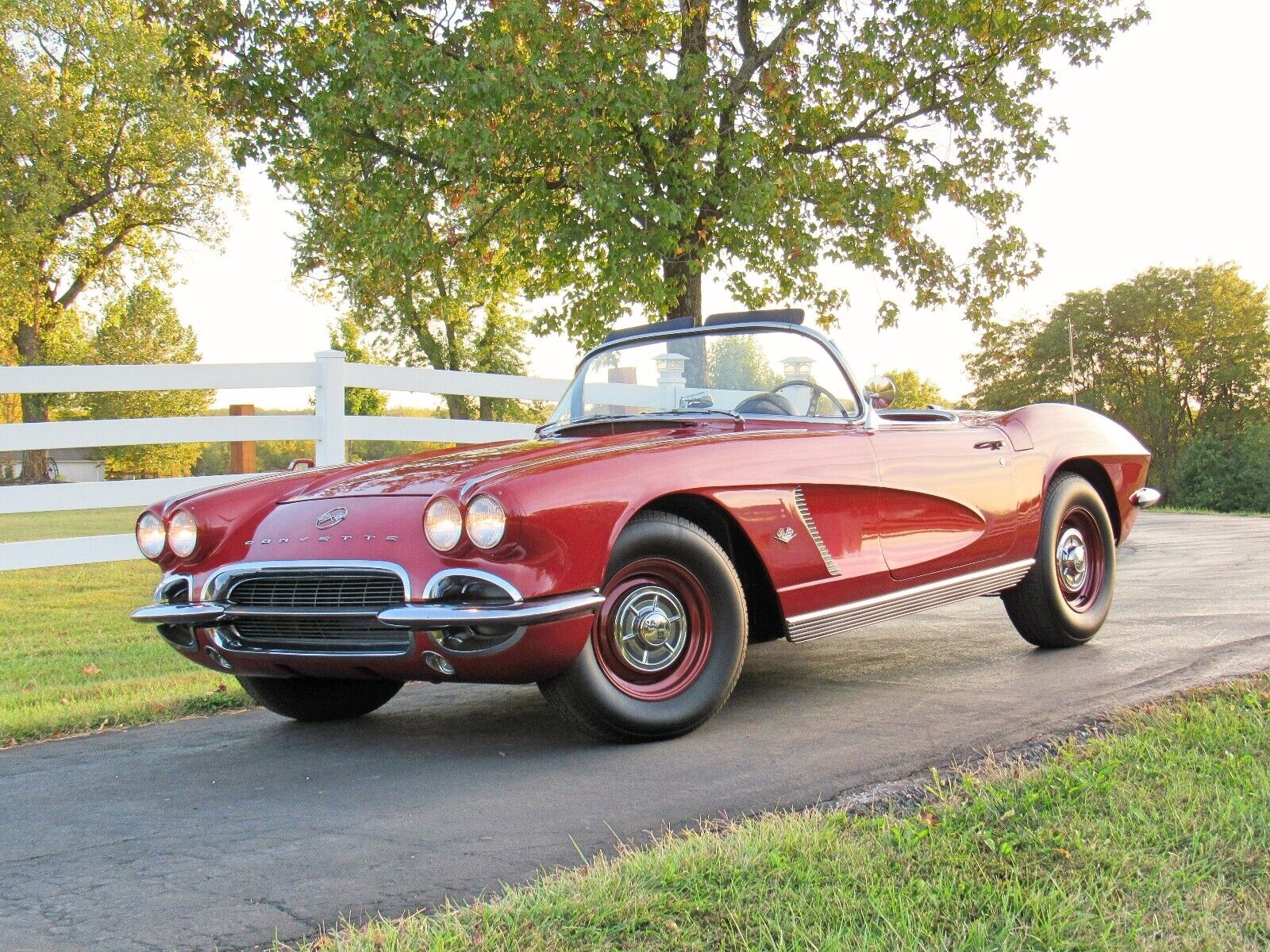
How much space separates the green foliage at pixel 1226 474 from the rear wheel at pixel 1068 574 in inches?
1901

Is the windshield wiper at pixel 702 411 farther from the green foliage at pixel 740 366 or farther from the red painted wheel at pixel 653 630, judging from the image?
the red painted wheel at pixel 653 630

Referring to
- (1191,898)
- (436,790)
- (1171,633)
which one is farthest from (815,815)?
(1171,633)

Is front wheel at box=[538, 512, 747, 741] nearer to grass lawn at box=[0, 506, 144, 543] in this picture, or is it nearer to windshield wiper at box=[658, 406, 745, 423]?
windshield wiper at box=[658, 406, 745, 423]

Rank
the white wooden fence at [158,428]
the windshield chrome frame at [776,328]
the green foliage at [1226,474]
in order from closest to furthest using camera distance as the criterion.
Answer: the windshield chrome frame at [776,328]
the white wooden fence at [158,428]
the green foliage at [1226,474]

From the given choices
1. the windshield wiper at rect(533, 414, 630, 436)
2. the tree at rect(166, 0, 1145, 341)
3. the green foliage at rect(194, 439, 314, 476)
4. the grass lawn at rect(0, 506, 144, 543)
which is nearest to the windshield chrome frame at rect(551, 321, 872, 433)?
the windshield wiper at rect(533, 414, 630, 436)

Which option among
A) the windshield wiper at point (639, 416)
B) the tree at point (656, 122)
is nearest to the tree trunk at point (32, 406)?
the tree at point (656, 122)

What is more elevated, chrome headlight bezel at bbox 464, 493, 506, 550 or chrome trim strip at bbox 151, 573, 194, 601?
chrome headlight bezel at bbox 464, 493, 506, 550

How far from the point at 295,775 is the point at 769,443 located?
6.37 ft

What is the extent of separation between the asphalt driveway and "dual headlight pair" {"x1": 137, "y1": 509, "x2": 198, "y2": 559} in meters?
0.71

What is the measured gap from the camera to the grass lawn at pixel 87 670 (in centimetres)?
477

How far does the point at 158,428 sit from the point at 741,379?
392 centimetres

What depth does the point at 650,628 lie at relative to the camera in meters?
3.76

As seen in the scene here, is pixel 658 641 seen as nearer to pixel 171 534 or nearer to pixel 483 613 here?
pixel 483 613

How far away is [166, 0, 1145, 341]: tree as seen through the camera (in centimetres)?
1170
